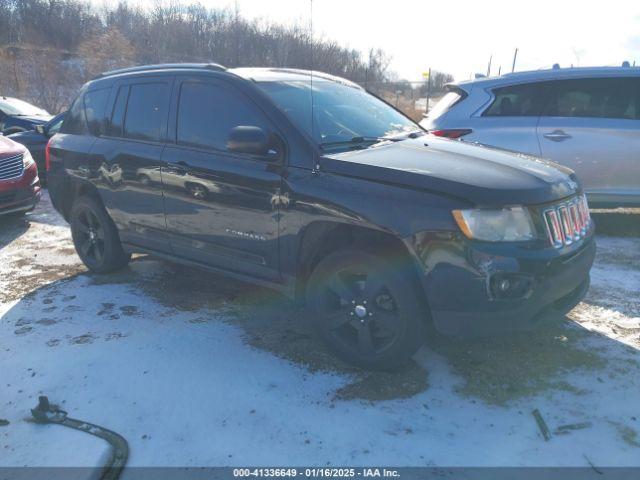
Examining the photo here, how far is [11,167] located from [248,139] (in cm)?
487

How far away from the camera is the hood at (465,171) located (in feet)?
9.06

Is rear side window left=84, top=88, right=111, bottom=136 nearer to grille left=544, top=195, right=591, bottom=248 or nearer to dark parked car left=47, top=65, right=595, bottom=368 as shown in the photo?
dark parked car left=47, top=65, right=595, bottom=368

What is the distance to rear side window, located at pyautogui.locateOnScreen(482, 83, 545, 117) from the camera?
19.6 ft

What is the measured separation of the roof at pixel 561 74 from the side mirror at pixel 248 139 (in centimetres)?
388

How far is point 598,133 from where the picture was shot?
18.9ft

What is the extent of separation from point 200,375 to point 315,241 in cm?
107

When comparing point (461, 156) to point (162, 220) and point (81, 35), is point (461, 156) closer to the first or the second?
point (162, 220)

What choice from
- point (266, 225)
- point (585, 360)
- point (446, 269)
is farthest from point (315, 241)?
point (585, 360)

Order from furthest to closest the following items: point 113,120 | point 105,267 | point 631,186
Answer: point 631,186, point 105,267, point 113,120

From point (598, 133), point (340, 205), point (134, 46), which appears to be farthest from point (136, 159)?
point (134, 46)

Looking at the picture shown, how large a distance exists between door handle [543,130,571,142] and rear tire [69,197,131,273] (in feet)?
15.2

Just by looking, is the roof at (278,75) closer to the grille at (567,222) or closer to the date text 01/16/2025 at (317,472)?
the grille at (567,222)

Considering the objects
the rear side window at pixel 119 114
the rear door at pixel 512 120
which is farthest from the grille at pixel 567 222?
the rear side window at pixel 119 114

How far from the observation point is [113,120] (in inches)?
181
